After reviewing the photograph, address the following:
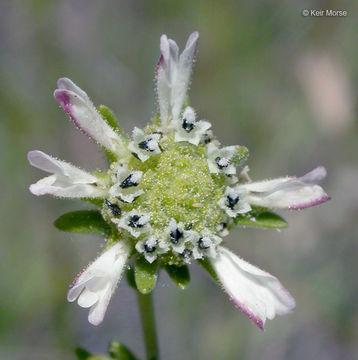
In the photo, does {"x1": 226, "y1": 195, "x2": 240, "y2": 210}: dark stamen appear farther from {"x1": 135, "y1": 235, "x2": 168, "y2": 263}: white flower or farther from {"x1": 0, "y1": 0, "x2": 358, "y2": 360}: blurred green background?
{"x1": 0, "y1": 0, "x2": 358, "y2": 360}: blurred green background

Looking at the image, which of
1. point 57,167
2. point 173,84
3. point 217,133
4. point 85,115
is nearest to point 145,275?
point 57,167

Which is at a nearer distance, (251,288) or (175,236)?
(175,236)

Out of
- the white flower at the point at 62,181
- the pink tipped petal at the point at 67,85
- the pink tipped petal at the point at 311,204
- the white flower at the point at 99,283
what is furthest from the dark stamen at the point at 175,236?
the pink tipped petal at the point at 67,85

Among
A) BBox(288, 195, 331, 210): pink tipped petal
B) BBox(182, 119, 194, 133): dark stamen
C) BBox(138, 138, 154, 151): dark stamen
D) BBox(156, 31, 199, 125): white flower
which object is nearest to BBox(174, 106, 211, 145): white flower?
BBox(182, 119, 194, 133): dark stamen

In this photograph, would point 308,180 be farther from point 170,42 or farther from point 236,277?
point 170,42

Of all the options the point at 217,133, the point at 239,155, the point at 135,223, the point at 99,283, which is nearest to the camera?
the point at 99,283

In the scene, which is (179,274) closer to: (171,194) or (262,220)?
(171,194)

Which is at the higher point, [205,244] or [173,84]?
[173,84]
